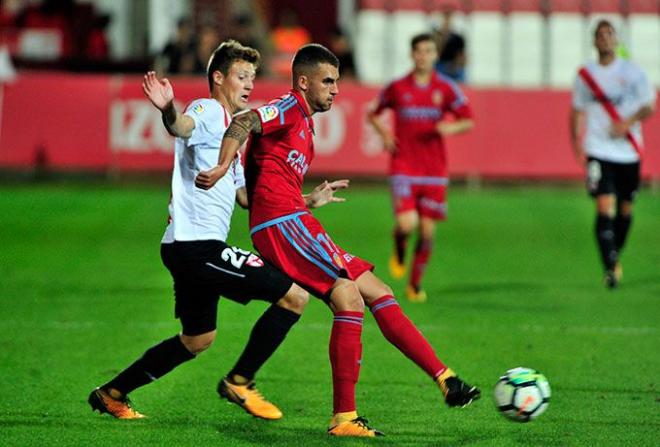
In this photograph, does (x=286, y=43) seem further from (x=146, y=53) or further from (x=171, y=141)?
(x=171, y=141)

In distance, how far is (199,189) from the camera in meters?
6.54

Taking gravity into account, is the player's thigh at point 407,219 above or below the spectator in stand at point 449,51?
below

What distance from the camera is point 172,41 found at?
2212 centimetres

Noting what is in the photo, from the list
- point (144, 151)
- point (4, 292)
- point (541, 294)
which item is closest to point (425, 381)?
point (541, 294)

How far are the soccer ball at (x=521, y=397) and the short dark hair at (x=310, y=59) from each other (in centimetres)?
186

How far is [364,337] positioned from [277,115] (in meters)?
3.34

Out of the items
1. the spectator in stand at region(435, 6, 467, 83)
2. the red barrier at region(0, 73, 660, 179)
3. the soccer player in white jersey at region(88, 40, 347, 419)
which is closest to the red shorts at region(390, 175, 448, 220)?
the soccer player in white jersey at region(88, 40, 347, 419)

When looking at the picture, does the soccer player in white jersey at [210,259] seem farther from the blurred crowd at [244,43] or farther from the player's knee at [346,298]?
the blurred crowd at [244,43]

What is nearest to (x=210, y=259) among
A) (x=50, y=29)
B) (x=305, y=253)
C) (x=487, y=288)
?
(x=305, y=253)

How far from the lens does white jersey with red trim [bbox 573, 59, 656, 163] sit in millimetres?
12195

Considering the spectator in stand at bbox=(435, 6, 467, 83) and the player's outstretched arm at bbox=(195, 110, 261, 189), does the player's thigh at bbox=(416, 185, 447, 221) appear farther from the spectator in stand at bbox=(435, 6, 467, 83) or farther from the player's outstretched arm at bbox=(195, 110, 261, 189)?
the spectator in stand at bbox=(435, 6, 467, 83)

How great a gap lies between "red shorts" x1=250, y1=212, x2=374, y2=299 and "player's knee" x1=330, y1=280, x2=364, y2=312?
4 centimetres

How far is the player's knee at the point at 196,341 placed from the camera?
22.0 ft

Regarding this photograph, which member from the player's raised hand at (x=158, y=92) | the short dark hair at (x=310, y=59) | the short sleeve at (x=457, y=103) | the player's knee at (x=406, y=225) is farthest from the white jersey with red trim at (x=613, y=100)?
the player's raised hand at (x=158, y=92)
